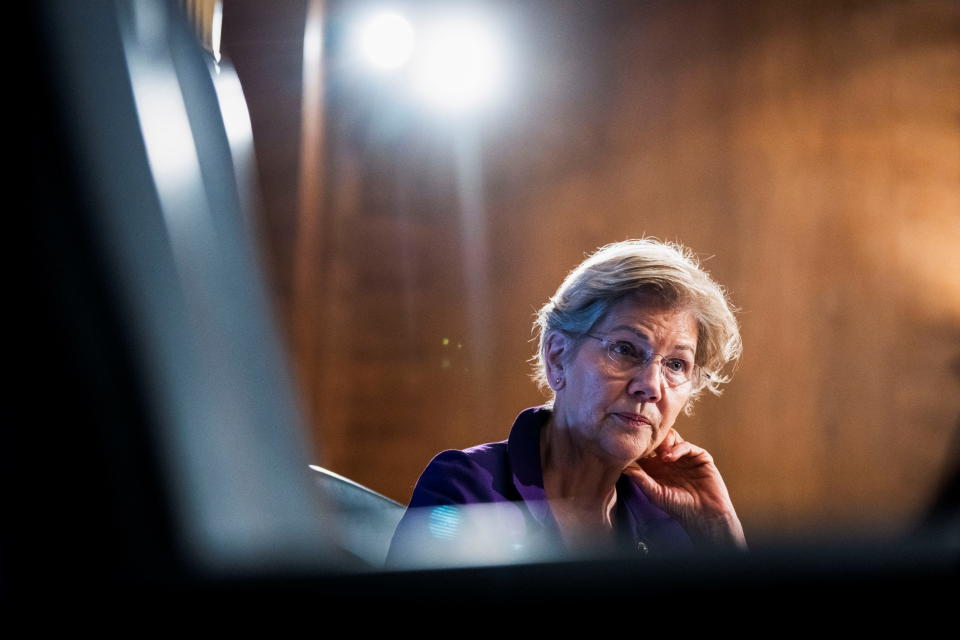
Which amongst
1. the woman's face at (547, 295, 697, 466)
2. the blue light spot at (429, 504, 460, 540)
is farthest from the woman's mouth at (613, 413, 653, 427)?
the blue light spot at (429, 504, 460, 540)

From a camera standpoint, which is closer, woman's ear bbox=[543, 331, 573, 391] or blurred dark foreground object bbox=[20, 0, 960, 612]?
blurred dark foreground object bbox=[20, 0, 960, 612]

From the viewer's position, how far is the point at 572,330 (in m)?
1.07

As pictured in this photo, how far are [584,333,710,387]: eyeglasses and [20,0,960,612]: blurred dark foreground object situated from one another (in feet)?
2.48

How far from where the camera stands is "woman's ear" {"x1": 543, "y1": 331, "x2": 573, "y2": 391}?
42.6 inches

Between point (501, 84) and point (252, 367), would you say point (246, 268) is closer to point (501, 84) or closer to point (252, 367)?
point (252, 367)

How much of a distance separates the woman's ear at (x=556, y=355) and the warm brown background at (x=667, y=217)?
1634 millimetres

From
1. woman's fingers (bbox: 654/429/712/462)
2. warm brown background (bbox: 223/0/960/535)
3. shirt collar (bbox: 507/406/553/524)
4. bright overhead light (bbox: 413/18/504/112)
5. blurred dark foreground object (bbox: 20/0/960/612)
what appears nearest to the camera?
blurred dark foreground object (bbox: 20/0/960/612)

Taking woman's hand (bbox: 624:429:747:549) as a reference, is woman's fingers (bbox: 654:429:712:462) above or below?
above

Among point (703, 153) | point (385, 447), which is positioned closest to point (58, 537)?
point (385, 447)

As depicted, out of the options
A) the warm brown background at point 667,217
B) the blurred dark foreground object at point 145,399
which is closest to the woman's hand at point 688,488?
the blurred dark foreground object at point 145,399

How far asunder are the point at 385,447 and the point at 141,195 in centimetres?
271

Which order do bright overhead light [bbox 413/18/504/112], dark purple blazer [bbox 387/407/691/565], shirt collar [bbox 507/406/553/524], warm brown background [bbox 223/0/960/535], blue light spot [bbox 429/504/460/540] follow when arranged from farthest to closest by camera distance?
bright overhead light [bbox 413/18/504/112], warm brown background [bbox 223/0/960/535], shirt collar [bbox 507/406/553/524], dark purple blazer [bbox 387/407/691/565], blue light spot [bbox 429/504/460/540]

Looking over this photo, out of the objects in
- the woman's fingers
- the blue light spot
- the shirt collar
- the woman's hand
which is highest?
the blue light spot

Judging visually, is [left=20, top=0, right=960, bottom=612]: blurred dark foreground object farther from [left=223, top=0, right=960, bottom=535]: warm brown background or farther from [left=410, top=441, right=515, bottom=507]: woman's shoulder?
[left=223, top=0, right=960, bottom=535]: warm brown background
